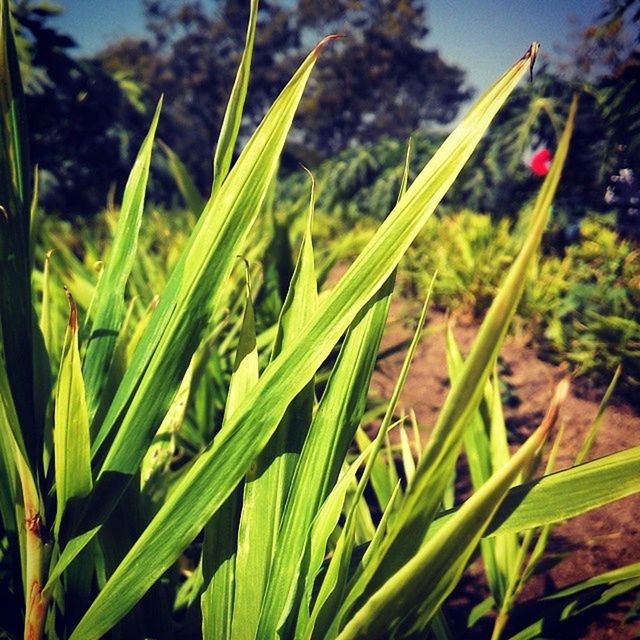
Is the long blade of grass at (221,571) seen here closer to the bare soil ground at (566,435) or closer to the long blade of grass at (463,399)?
the long blade of grass at (463,399)

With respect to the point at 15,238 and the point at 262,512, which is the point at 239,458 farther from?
the point at 15,238

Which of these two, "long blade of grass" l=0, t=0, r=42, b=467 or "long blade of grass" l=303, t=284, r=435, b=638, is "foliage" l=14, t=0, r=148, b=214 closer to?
"long blade of grass" l=0, t=0, r=42, b=467

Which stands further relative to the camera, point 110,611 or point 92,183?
point 92,183

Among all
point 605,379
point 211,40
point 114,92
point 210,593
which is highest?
point 211,40

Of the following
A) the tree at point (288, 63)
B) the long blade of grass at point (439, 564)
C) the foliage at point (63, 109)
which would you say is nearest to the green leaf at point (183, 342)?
the long blade of grass at point (439, 564)

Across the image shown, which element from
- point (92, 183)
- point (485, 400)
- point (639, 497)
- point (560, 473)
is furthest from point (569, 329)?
point (92, 183)

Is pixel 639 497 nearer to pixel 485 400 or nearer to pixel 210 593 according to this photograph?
pixel 485 400

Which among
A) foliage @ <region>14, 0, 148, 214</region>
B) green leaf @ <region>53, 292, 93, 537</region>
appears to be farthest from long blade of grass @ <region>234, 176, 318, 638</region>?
foliage @ <region>14, 0, 148, 214</region>
